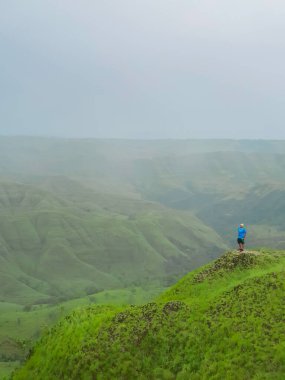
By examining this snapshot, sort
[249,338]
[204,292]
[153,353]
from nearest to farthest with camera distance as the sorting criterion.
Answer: [249,338], [153,353], [204,292]

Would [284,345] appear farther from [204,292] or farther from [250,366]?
[204,292]

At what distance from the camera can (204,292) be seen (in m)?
41.9

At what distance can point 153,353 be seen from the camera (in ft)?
111

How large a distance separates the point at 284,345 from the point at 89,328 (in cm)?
1700

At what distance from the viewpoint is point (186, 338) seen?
34.0m

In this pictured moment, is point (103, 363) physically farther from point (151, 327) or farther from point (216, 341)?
point (216, 341)

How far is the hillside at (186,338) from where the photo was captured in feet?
100

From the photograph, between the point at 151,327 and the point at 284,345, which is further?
the point at 151,327

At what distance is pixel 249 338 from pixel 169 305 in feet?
29.7

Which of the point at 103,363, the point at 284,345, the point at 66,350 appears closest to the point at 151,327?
the point at 103,363

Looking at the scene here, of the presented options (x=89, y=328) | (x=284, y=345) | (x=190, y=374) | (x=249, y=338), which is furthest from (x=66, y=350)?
(x=284, y=345)

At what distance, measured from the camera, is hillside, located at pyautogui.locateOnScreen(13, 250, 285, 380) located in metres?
30.6

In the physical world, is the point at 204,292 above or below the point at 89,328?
above

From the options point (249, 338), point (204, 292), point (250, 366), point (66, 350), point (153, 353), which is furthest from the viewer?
point (204, 292)
